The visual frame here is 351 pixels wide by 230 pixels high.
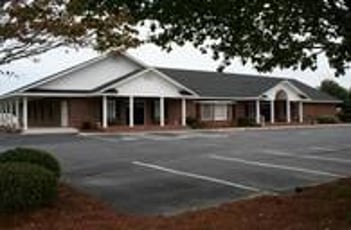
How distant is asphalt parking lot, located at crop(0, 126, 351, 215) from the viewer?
1523 centimetres

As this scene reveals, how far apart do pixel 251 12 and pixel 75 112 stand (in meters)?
40.4

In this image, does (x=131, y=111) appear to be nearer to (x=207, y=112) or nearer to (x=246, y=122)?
(x=207, y=112)

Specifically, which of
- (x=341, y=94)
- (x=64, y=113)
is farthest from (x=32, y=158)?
(x=341, y=94)

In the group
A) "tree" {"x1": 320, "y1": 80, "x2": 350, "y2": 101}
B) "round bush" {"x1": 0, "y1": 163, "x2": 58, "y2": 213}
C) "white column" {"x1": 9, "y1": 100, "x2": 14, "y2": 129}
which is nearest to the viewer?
"round bush" {"x1": 0, "y1": 163, "x2": 58, "y2": 213}

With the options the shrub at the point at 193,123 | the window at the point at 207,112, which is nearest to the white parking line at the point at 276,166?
the shrub at the point at 193,123

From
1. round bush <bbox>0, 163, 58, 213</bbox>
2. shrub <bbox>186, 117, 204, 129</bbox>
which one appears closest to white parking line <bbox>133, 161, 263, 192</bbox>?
round bush <bbox>0, 163, 58, 213</bbox>

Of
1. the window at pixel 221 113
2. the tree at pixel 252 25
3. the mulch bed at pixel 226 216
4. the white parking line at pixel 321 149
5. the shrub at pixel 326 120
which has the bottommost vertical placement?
the mulch bed at pixel 226 216

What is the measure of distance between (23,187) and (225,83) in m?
50.4

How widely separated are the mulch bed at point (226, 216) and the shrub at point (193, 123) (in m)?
38.1

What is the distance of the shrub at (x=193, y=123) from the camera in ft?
173

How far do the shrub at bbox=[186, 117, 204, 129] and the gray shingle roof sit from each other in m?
3.12

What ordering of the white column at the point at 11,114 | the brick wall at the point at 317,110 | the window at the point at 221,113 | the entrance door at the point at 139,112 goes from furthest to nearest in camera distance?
the brick wall at the point at 317,110 → the window at the point at 221,113 → the entrance door at the point at 139,112 → the white column at the point at 11,114

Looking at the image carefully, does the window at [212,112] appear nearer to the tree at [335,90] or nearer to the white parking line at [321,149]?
the tree at [335,90]

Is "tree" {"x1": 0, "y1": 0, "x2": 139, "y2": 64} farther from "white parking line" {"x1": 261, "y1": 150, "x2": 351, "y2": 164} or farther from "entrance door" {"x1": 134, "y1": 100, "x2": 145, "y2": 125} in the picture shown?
"entrance door" {"x1": 134, "y1": 100, "x2": 145, "y2": 125}
